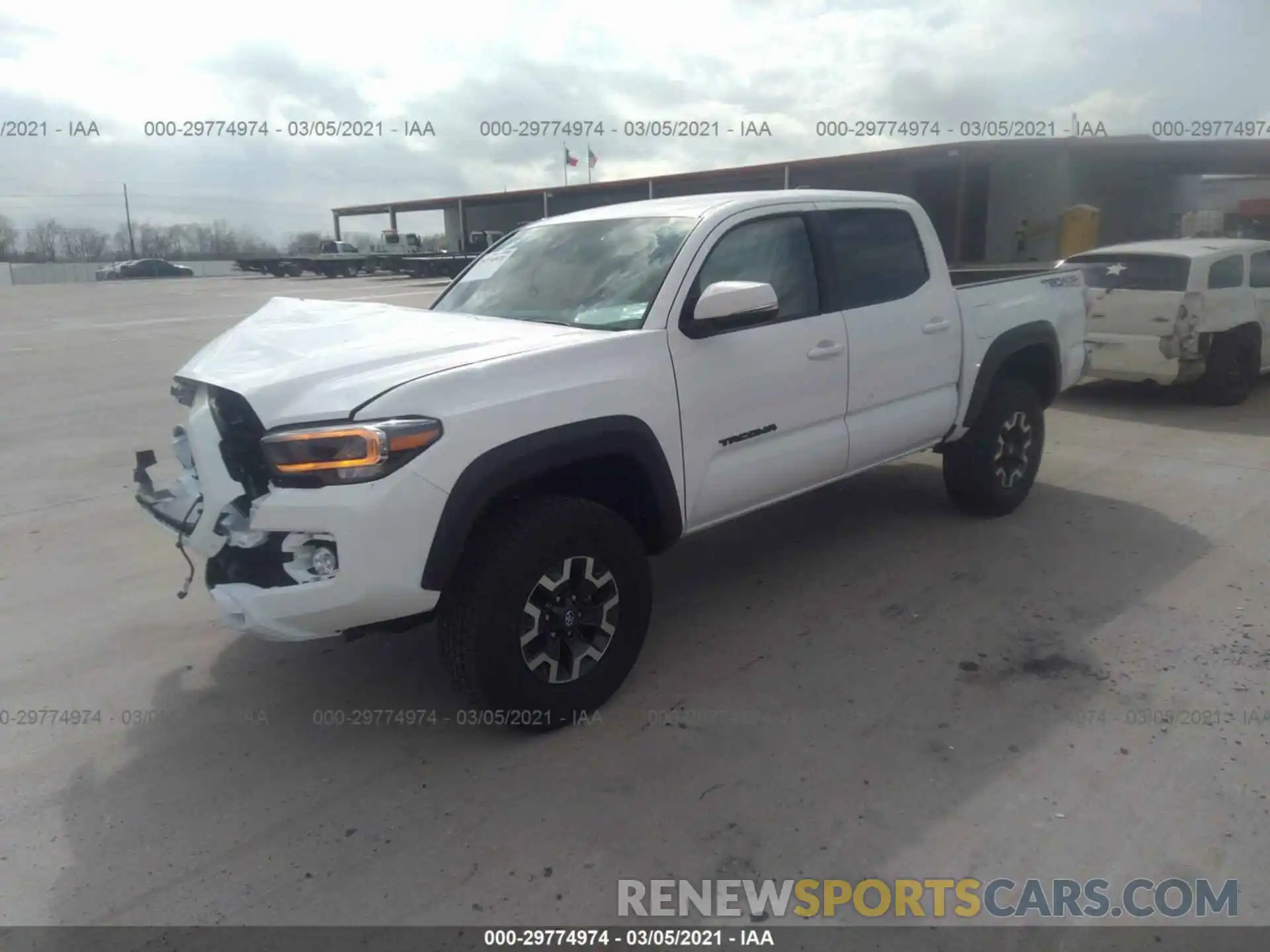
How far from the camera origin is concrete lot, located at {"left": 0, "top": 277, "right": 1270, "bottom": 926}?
282cm

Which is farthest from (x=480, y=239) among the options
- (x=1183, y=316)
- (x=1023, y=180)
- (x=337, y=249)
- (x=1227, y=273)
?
(x=1183, y=316)

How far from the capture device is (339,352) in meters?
3.48

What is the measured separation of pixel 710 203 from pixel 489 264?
1.21 metres

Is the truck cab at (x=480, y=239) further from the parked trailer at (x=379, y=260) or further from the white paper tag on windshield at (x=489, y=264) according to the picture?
the white paper tag on windshield at (x=489, y=264)

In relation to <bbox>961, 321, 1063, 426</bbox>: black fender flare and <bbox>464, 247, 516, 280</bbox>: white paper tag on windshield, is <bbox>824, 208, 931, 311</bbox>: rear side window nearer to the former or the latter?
<bbox>961, 321, 1063, 426</bbox>: black fender flare

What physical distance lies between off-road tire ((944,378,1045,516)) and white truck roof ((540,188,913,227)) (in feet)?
4.47

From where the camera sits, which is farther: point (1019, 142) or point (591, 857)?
point (1019, 142)

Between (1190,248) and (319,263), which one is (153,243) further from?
(1190,248)

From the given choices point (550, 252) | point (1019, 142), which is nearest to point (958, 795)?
point (550, 252)

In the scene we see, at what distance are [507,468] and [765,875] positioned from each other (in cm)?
151

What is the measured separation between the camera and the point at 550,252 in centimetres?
461

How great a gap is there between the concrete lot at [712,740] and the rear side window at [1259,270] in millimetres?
4552

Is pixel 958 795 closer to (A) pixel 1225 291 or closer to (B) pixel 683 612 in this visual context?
(B) pixel 683 612

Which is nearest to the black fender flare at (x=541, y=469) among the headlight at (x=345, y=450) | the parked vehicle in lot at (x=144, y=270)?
the headlight at (x=345, y=450)
